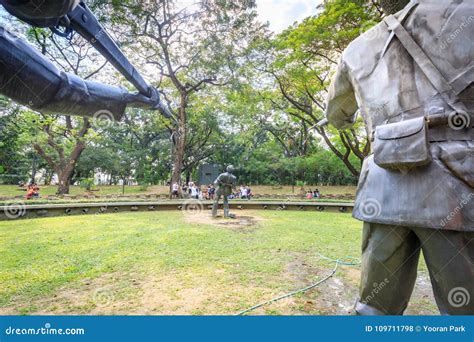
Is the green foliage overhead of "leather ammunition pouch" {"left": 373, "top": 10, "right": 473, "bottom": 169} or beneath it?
beneath

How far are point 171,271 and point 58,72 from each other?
343cm

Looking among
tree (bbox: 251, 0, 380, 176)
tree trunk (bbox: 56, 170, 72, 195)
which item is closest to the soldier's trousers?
tree (bbox: 251, 0, 380, 176)

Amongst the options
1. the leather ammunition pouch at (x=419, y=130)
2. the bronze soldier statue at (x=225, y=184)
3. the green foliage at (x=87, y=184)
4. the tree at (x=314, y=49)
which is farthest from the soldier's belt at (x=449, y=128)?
the green foliage at (x=87, y=184)

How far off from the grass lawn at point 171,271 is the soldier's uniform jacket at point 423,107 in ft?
6.88

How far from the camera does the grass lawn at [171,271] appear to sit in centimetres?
317

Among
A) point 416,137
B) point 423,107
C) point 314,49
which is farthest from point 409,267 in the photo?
point 314,49

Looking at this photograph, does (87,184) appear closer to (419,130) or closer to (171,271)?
(171,271)

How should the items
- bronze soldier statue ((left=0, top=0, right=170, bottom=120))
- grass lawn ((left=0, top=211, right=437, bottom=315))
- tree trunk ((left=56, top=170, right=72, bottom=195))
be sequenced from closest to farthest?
1. bronze soldier statue ((left=0, top=0, right=170, bottom=120))
2. grass lawn ((left=0, top=211, right=437, bottom=315))
3. tree trunk ((left=56, top=170, right=72, bottom=195))

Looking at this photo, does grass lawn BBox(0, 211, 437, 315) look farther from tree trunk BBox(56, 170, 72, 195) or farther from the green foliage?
the green foliage

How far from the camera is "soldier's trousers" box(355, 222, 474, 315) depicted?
4.28 ft

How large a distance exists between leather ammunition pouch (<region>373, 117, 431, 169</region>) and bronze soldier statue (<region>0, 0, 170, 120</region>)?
1.82m

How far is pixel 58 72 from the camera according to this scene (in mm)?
1779

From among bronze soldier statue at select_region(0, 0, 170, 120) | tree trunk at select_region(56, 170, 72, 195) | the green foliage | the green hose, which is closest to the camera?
bronze soldier statue at select_region(0, 0, 170, 120)

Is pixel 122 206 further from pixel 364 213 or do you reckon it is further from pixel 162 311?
pixel 364 213
